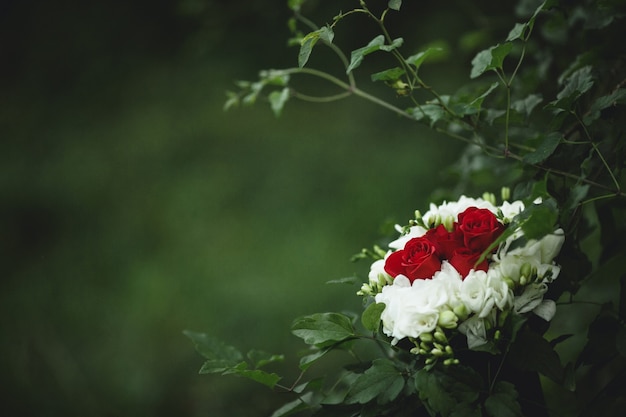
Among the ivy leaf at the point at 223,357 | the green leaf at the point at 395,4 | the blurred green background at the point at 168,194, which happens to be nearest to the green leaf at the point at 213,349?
the ivy leaf at the point at 223,357

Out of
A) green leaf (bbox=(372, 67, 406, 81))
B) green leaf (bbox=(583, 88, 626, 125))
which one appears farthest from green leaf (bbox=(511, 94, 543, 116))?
green leaf (bbox=(372, 67, 406, 81))

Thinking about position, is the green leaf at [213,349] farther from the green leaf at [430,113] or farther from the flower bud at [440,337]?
the green leaf at [430,113]

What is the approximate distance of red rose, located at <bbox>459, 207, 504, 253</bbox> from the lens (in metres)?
0.66

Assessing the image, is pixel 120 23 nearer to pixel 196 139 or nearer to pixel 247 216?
pixel 196 139

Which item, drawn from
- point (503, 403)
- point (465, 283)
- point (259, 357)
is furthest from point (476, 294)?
point (259, 357)

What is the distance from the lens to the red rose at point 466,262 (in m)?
0.65

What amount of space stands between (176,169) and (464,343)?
231 centimetres

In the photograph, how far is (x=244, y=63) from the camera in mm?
2939

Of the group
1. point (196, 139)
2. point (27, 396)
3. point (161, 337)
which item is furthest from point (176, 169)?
point (27, 396)

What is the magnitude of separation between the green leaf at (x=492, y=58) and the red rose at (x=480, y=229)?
0.69 ft

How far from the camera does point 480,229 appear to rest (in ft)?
2.16

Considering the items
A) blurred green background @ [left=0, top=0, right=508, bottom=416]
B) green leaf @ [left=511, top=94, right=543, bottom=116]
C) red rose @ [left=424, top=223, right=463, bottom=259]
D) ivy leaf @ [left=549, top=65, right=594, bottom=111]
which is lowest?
blurred green background @ [left=0, top=0, right=508, bottom=416]

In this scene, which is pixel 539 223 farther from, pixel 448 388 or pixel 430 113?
pixel 430 113

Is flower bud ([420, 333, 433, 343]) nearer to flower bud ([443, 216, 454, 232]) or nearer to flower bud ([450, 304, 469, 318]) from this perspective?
flower bud ([450, 304, 469, 318])
